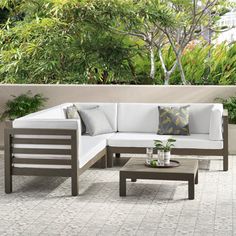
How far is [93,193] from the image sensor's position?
6023 millimetres

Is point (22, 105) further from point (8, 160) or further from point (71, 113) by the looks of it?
point (8, 160)

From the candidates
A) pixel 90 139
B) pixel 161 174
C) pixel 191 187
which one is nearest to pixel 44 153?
pixel 161 174

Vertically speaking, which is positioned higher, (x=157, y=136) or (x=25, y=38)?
(x=25, y=38)

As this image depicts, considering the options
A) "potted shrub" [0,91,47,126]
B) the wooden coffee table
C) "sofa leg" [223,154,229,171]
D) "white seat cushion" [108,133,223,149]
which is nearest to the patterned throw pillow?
"white seat cushion" [108,133,223,149]

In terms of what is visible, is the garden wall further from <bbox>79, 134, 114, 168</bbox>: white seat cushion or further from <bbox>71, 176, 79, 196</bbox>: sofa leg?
<bbox>71, 176, 79, 196</bbox>: sofa leg

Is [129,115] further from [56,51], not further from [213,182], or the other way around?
[56,51]

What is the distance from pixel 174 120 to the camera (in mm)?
7418

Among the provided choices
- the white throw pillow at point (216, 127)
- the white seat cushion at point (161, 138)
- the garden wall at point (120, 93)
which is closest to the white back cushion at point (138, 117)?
the white seat cushion at point (161, 138)

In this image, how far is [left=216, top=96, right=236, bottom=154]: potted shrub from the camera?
26.2 ft

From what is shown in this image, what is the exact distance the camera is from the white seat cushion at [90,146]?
6154 mm

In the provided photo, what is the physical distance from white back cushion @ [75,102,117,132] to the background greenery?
2.18 m

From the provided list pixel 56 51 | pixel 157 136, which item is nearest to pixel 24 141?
pixel 157 136

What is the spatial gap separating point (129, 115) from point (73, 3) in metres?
2.86

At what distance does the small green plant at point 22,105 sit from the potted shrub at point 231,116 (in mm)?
2333
